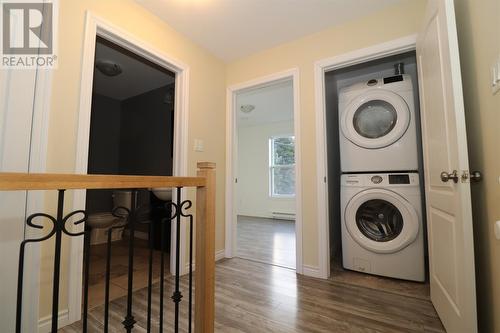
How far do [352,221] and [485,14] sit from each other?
1630 mm

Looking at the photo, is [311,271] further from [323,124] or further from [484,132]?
[484,132]

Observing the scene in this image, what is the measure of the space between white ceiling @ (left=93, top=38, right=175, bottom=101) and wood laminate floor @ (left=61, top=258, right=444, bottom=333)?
2.44 meters

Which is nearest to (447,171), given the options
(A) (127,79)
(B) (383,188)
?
(B) (383,188)

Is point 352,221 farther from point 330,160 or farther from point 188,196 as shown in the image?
point 188,196

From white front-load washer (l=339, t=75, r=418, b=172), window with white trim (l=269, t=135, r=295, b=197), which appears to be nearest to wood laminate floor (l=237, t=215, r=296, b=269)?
window with white trim (l=269, t=135, r=295, b=197)

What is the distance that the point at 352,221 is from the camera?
210cm

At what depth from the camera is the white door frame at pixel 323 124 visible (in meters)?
1.92

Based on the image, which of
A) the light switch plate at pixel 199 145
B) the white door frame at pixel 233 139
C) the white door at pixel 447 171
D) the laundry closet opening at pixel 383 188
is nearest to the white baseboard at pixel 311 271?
the laundry closet opening at pixel 383 188

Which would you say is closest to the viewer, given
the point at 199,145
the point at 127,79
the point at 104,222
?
the point at 199,145

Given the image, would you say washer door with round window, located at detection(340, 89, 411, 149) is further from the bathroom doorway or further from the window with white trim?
the window with white trim

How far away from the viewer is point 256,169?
5539 mm

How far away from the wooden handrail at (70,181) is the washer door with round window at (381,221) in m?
1.77

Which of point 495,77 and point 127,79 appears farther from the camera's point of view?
point 127,79

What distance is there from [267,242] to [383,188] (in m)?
1.76
